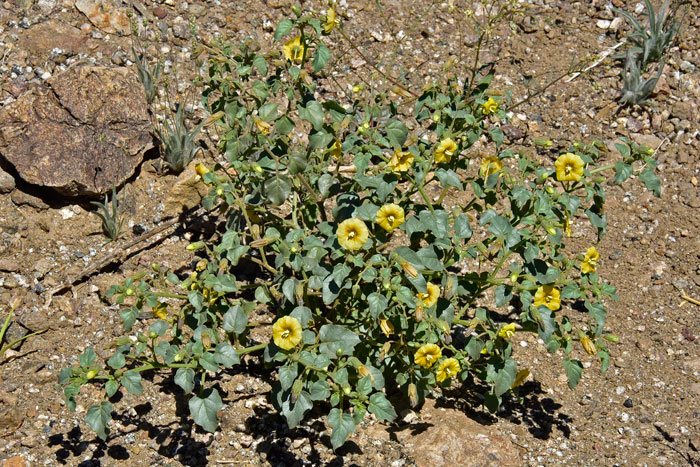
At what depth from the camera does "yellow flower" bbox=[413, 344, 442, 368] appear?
9.09 ft

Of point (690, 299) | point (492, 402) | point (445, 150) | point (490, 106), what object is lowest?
point (690, 299)

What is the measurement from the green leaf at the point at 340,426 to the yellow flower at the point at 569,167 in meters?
1.28

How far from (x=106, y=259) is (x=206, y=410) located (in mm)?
1435

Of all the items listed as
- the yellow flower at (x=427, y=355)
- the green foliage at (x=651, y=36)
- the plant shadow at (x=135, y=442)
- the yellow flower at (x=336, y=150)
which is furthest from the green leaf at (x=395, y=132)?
the green foliage at (x=651, y=36)

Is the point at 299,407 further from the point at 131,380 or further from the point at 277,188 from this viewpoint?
the point at 277,188

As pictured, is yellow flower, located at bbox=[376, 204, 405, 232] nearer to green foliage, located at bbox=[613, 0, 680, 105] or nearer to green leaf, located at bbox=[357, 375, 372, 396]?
green leaf, located at bbox=[357, 375, 372, 396]

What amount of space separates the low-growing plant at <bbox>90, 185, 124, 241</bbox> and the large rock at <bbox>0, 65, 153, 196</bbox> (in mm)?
113

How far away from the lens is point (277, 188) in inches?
116

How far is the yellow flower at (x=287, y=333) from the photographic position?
8.55ft

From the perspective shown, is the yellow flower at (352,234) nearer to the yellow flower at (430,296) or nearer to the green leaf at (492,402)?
the yellow flower at (430,296)

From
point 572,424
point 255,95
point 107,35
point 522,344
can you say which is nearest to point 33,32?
point 107,35

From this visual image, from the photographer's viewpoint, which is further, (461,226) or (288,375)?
(461,226)

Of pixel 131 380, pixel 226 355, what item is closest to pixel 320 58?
pixel 226 355

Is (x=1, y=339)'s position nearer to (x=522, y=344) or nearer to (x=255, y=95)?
(x=255, y=95)
